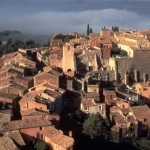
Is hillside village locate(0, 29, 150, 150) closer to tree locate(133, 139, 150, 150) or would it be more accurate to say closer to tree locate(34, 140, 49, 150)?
tree locate(34, 140, 49, 150)

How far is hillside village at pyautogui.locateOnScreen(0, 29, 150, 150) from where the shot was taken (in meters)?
17.4

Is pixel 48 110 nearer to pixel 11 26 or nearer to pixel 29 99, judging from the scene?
pixel 29 99

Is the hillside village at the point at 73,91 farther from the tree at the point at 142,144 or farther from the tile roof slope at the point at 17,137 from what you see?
the tree at the point at 142,144

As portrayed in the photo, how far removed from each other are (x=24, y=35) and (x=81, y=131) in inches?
956

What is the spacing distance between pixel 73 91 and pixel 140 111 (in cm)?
282

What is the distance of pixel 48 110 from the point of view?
1914cm

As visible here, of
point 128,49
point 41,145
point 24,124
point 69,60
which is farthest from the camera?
point 128,49

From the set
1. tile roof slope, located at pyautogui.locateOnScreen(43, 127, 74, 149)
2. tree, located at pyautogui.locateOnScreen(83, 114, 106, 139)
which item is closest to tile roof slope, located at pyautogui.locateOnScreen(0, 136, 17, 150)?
tile roof slope, located at pyautogui.locateOnScreen(43, 127, 74, 149)

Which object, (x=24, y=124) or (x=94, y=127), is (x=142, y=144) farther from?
(x=24, y=124)

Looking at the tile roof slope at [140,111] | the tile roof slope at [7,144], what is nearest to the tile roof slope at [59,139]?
the tile roof slope at [7,144]

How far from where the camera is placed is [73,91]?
21641 mm

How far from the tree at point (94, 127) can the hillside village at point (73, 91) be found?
305 millimetres

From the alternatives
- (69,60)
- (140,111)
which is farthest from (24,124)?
(69,60)

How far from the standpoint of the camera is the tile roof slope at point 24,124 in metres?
17.2
